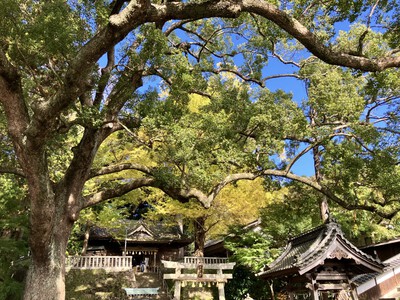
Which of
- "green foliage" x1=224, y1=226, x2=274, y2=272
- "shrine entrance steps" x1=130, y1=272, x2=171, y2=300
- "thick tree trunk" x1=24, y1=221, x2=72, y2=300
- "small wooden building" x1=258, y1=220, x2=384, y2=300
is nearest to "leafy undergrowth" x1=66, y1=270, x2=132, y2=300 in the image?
"shrine entrance steps" x1=130, y1=272, x2=171, y2=300

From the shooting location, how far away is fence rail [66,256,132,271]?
61.9 feet

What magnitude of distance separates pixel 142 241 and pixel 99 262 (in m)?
4.75

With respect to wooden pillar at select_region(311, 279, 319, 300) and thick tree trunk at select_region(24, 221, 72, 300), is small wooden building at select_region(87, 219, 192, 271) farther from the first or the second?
wooden pillar at select_region(311, 279, 319, 300)

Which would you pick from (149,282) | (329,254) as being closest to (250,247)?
(149,282)

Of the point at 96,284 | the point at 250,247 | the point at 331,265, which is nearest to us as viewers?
the point at 331,265

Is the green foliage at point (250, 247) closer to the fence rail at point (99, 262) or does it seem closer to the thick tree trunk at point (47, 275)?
the fence rail at point (99, 262)

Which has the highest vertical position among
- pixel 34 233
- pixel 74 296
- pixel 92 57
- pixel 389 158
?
pixel 92 57

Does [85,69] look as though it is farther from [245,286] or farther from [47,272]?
[245,286]

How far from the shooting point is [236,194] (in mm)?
16141

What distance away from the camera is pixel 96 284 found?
1797cm

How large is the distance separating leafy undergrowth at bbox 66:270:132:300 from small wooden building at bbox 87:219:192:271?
400cm

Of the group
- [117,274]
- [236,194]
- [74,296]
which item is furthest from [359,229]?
[74,296]

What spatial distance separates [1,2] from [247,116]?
714 cm

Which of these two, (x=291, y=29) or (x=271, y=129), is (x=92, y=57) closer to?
(x=291, y=29)
